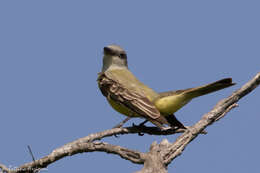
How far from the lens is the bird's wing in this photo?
7185 millimetres

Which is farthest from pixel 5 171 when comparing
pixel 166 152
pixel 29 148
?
pixel 166 152

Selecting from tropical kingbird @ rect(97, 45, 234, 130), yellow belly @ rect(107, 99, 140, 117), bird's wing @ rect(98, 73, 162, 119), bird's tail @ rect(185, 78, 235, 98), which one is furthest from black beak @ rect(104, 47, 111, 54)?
bird's tail @ rect(185, 78, 235, 98)

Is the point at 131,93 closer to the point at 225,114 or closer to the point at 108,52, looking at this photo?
the point at 108,52

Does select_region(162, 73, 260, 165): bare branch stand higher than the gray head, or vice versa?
the gray head

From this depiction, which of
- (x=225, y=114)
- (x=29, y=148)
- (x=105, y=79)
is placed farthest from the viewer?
(x=105, y=79)

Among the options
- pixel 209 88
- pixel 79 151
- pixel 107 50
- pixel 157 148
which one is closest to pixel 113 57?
pixel 107 50

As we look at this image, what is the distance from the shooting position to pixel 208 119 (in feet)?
18.4

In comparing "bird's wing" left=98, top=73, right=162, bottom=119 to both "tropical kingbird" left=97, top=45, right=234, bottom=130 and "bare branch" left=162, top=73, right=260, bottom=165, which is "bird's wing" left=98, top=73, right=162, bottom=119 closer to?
"tropical kingbird" left=97, top=45, right=234, bottom=130

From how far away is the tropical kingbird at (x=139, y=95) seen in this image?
6914 millimetres

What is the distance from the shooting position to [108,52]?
30.1 feet

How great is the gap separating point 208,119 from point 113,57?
397cm

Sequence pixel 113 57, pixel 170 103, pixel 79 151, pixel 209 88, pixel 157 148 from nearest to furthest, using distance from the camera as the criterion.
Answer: pixel 157 148
pixel 79 151
pixel 209 88
pixel 170 103
pixel 113 57

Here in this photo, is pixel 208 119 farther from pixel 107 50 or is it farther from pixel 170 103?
pixel 107 50

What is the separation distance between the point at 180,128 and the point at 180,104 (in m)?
0.48
